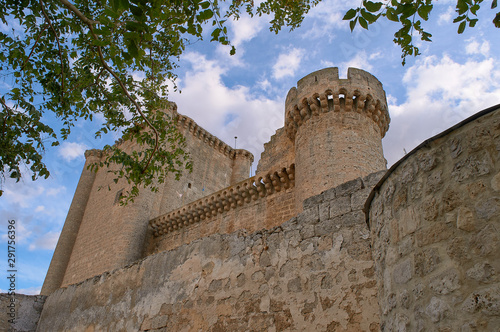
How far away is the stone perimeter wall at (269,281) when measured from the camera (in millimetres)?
3191

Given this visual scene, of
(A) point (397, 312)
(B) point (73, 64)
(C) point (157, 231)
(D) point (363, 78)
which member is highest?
(D) point (363, 78)

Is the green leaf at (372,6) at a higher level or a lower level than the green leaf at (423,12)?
lower

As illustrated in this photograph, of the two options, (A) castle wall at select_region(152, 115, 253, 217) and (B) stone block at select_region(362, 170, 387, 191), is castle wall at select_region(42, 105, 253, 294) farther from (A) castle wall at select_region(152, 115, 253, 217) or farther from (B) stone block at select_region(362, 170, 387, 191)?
(B) stone block at select_region(362, 170, 387, 191)

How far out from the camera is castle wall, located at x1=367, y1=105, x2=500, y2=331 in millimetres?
1717

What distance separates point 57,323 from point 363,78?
384 inches

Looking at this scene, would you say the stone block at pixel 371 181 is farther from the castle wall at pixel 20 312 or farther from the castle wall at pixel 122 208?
the castle wall at pixel 122 208

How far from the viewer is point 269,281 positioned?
12.2 ft

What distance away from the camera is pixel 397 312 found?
2121mm

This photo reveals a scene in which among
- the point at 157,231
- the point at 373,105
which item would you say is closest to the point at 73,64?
the point at 373,105

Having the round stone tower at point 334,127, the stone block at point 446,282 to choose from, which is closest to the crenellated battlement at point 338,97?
the round stone tower at point 334,127

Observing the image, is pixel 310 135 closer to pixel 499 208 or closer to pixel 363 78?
pixel 363 78

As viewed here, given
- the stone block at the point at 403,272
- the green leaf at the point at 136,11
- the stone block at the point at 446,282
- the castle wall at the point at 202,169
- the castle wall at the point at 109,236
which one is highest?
the castle wall at the point at 202,169

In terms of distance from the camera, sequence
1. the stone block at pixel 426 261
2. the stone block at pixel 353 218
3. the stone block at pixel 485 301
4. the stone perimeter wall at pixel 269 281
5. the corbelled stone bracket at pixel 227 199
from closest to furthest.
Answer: the stone block at pixel 485 301, the stone block at pixel 426 261, the stone perimeter wall at pixel 269 281, the stone block at pixel 353 218, the corbelled stone bracket at pixel 227 199

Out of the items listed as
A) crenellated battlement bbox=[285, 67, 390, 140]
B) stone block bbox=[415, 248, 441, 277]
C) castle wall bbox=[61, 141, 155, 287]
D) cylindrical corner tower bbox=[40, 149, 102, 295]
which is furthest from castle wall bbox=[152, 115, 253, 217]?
stone block bbox=[415, 248, 441, 277]
